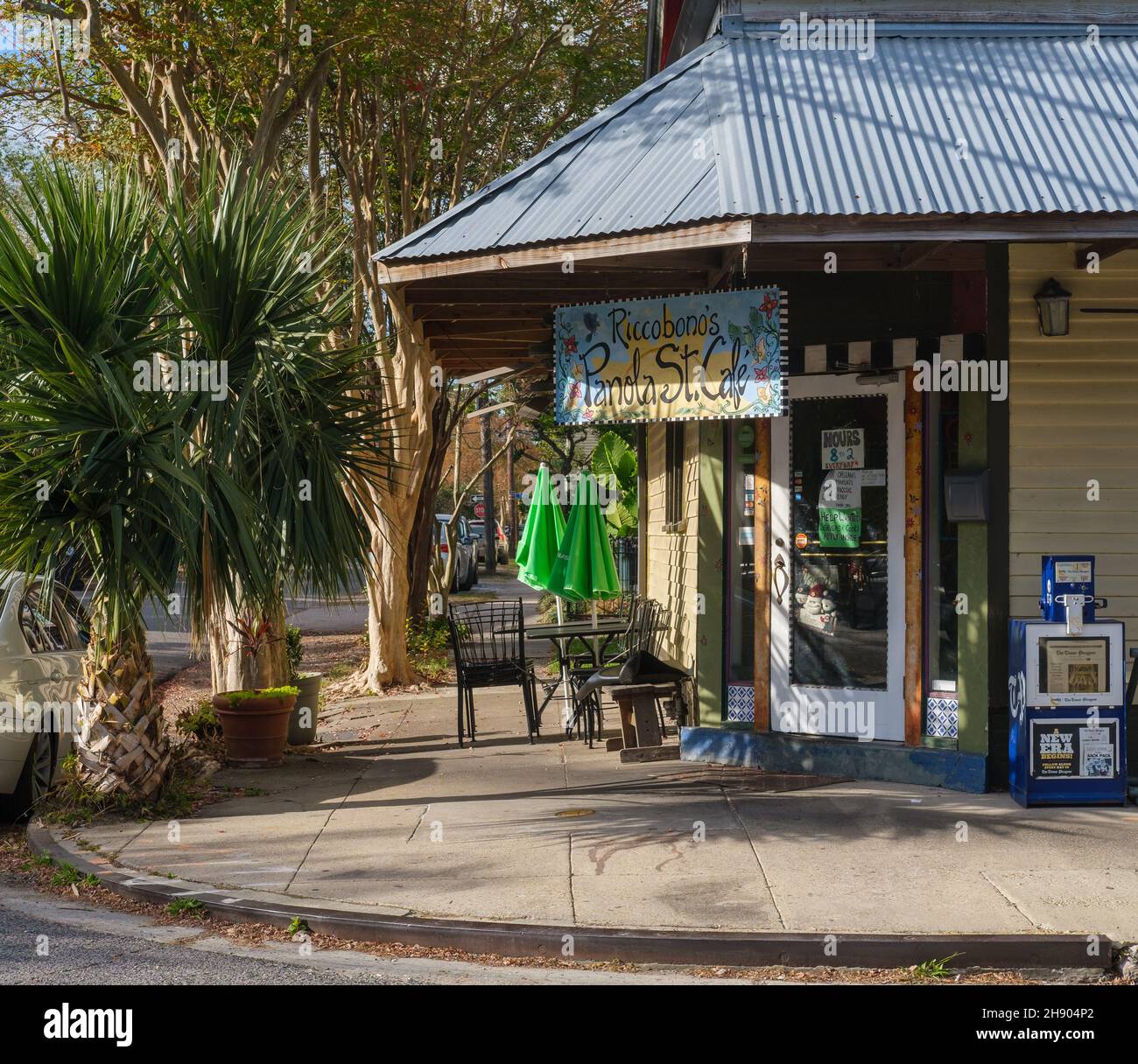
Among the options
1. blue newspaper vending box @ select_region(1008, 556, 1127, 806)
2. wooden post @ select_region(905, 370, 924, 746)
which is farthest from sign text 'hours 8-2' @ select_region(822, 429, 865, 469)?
blue newspaper vending box @ select_region(1008, 556, 1127, 806)

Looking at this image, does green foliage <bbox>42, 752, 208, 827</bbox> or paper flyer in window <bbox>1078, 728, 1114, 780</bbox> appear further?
green foliage <bbox>42, 752, 208, 827</bbox>

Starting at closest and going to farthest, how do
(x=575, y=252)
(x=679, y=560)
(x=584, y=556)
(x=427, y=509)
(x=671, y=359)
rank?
(x=575, y=252) → (x=671, y=359) → (x=679, y=560) → (x=584, y=556) → (x=427, y=509)

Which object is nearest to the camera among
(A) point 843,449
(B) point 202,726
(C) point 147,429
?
(C) point 147,429

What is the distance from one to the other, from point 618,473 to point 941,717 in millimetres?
12207

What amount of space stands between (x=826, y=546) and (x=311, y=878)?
4435 millimetres

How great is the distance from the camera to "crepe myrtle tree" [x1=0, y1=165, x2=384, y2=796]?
7496 millimetres

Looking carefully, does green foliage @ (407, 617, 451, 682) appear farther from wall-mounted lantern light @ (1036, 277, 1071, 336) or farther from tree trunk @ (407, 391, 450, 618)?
wall-mounted lantern light @ (1036, 277, 1071, 336)

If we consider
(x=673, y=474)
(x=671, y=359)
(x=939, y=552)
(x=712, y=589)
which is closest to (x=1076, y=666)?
(x=939, y=552)

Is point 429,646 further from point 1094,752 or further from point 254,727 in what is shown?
point 1094,752

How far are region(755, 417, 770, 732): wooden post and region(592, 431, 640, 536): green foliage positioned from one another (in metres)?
10.5

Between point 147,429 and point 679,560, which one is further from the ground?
point 147,429

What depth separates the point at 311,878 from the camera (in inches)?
264

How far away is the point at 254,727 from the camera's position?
32.6 feet

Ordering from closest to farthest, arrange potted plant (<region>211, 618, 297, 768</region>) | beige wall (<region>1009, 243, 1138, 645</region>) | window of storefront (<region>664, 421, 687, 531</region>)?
beige wall (<region>1009, 243, 1138, 645</region>)
potted plant (<region>211, 618, 297, 768</region>)
window of storefront (<region>664, 421, 687, 531</region>)
